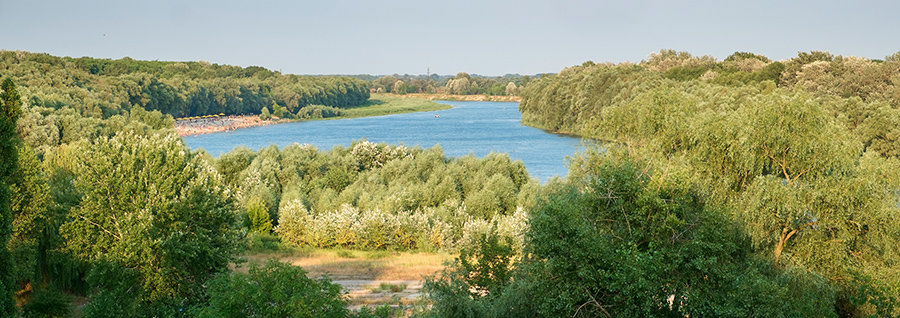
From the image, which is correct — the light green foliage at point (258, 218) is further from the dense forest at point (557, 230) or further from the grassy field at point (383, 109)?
the grassy field at point (383, 109)

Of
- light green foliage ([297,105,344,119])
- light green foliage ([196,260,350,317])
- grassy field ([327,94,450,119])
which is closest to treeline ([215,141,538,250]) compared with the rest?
light green foliage ([196,260,350,317])

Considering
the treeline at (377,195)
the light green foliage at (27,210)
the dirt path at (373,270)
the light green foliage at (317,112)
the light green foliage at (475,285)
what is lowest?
the light green foliage at (317,112)

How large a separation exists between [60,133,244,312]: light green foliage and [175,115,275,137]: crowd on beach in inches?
2849

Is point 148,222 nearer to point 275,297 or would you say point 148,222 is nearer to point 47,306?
point 47,306

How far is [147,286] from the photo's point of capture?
18.5 meters

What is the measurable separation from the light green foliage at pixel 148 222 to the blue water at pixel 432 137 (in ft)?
108

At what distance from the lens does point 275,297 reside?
12.2m

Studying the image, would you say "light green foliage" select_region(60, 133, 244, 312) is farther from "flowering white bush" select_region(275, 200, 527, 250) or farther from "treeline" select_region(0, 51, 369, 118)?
"treeline" select_region(0, 51, 369, 118)

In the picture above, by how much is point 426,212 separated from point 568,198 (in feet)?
65.6

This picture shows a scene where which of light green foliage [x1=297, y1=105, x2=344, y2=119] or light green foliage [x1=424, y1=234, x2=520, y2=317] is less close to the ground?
light green foliage [x1=424, y1=234, x2=520, y2=317]

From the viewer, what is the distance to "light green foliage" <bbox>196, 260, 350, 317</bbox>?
1227 centimetres

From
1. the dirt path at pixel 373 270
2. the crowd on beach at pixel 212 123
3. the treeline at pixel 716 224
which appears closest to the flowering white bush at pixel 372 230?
the dirt path at pixel 373 270

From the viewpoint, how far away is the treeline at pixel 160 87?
2889 inches

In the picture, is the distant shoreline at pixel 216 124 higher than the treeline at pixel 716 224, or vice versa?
the treeline at pixel 716 224
